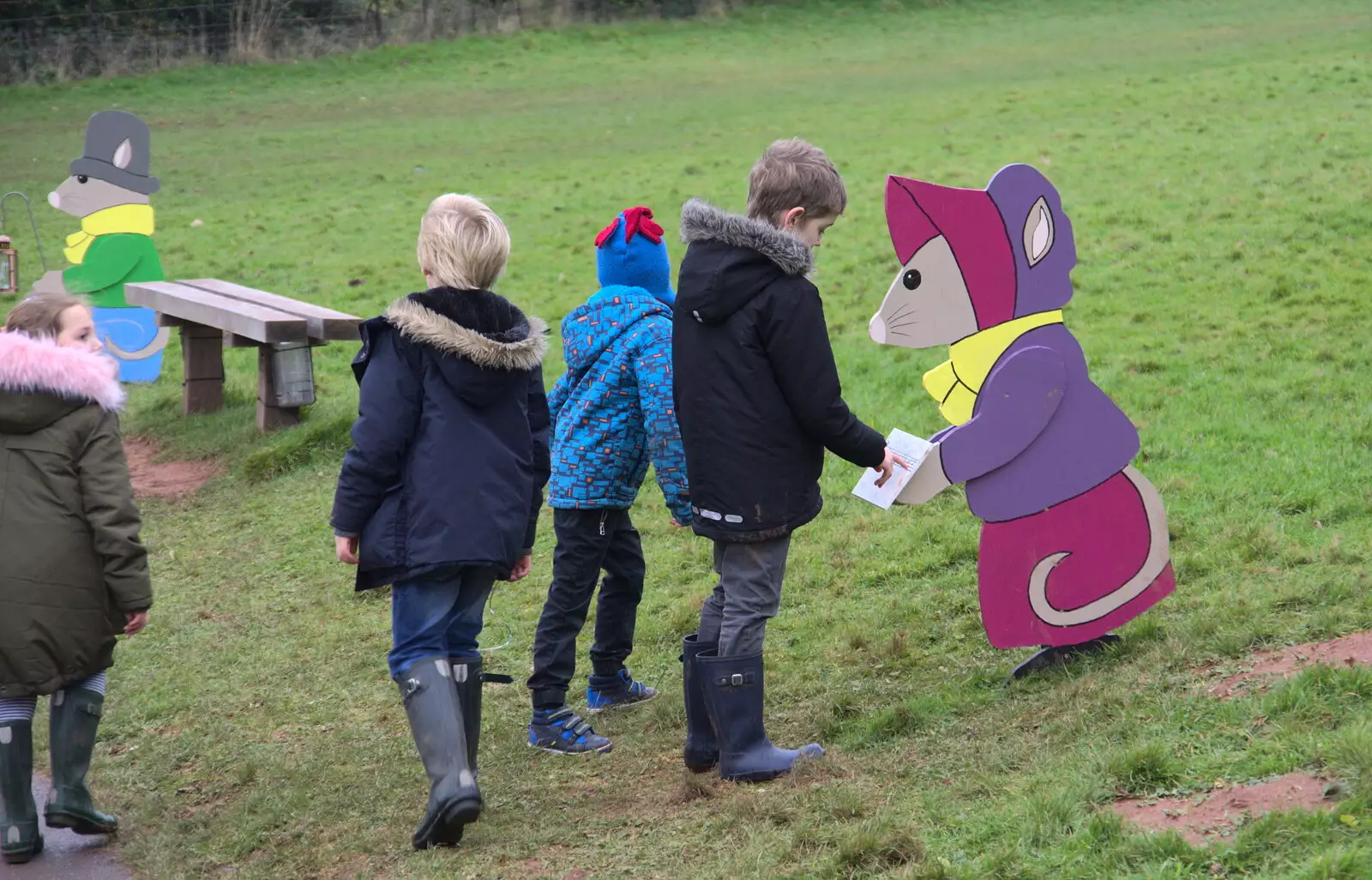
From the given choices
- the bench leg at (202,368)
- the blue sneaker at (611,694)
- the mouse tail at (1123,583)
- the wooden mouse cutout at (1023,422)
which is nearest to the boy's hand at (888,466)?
the wooden mouse cutout at (1023,422)

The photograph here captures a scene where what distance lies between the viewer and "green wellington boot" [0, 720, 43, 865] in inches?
159

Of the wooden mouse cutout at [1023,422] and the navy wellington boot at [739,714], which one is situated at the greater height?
the wooden mouse cutout at [1023,422]

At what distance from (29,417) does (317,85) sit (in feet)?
73.7

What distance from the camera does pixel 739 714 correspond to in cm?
408

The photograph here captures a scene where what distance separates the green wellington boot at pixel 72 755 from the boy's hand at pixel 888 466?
246cm

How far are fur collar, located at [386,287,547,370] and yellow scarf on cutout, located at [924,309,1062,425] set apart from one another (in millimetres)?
1348

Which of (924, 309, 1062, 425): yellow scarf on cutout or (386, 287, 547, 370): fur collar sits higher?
(386, 287, 547, 370): fur collar

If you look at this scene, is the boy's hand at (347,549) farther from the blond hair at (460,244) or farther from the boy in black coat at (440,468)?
the blond hair at (460,244)

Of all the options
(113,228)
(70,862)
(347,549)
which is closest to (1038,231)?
(347,549)

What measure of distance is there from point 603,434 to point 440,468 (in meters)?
0.92

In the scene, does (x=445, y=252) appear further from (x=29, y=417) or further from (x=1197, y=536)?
(x=1197, y=536)

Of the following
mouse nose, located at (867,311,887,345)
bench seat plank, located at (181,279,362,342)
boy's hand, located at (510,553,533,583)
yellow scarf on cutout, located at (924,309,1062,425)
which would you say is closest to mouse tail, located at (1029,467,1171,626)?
yellow scarf on cutout, located at (924,309,1062,425)

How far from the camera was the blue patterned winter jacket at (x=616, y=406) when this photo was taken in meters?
4.56

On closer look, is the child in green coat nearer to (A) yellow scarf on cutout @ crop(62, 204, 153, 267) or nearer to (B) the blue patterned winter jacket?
(B) the blue patterned winter jacket
